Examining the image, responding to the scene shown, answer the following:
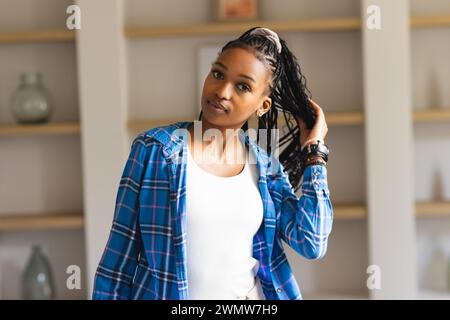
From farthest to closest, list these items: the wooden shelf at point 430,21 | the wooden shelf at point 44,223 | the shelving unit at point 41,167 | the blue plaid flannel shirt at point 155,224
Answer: the shelving unit at point 41,167 → the wooden shelf at point 44,223 → the wooden shelf at point 430,21 → the blue plaid flannel shirt at point 155,224

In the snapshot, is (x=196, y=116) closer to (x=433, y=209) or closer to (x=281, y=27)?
(x=281, y=27)

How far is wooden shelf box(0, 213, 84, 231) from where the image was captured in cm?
261

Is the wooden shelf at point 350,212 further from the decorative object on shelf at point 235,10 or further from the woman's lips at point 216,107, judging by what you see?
the woman's lips at point 216,107

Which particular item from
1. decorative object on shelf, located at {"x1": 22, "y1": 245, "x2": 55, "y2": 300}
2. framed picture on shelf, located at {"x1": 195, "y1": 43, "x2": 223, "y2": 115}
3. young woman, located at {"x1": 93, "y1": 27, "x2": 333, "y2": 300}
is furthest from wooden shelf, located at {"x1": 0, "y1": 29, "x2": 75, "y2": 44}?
young woman, located at {"x1": 93, "y1": 27, "x2": 333, "y2": 300}

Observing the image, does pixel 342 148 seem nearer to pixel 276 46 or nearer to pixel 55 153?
pixel 55 153

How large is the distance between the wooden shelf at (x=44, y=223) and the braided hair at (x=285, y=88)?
147cm

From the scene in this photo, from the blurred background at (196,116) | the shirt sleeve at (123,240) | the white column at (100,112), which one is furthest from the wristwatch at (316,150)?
the white column at (100,112)

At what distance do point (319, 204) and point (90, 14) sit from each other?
1622 mm

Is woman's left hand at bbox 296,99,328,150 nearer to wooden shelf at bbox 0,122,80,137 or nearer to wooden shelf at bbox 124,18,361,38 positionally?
wooden shelf at bbox 124,18,361,38

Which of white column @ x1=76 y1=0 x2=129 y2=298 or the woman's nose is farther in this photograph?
white column @ x1=76 y1=0 x2=129 y2=298

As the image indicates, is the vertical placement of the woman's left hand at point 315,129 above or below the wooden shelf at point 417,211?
above

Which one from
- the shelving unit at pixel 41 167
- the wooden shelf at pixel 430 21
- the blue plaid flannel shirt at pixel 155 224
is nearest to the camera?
the blue plaid flannel shirt at pixel 155 224

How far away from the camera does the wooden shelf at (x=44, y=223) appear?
8.56ft

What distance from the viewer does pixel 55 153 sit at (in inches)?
109
